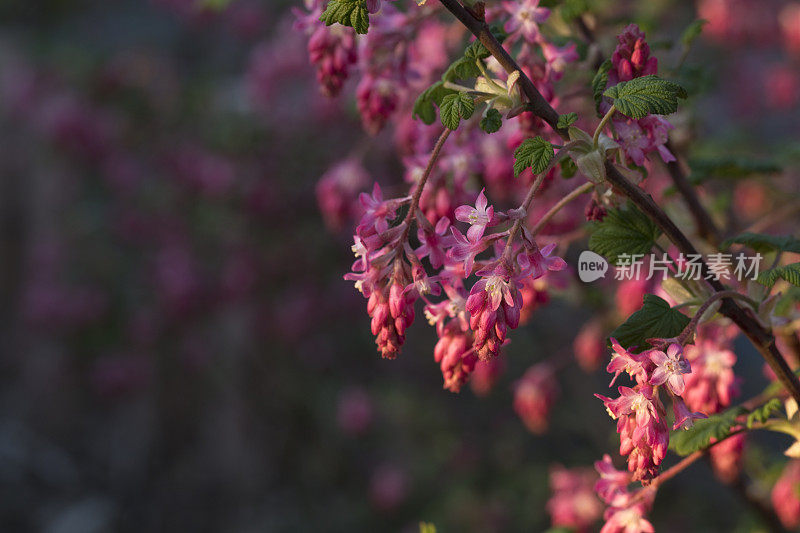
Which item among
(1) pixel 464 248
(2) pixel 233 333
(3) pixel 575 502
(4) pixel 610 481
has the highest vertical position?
(1) pixel 464 248

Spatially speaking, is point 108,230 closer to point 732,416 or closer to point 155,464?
point 155,464

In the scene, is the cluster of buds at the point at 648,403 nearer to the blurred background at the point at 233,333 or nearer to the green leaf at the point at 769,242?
the green leaf at the point at 769,242

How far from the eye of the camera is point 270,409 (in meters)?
6.19

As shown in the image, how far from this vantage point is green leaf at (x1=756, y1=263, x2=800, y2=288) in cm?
118

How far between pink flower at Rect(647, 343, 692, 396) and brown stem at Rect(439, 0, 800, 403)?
0.22 m

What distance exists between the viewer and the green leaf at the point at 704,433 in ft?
4.36

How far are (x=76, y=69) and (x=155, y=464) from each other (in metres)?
3.40

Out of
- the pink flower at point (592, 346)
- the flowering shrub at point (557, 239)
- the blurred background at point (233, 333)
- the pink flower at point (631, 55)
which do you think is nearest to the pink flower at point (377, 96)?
the flowering shrub at point (557, 239)

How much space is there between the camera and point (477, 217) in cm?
112

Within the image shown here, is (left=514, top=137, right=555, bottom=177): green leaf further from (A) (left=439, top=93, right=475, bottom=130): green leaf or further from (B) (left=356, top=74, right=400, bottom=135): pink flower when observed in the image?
(B) (left=356, top=74, right=400, bottom=135): pink flower

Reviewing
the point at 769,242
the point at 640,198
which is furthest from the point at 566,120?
the point at 769,242

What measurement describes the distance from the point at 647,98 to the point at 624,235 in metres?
0.30

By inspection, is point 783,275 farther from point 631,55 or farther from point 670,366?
point 631,55

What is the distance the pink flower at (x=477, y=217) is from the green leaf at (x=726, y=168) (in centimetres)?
80
